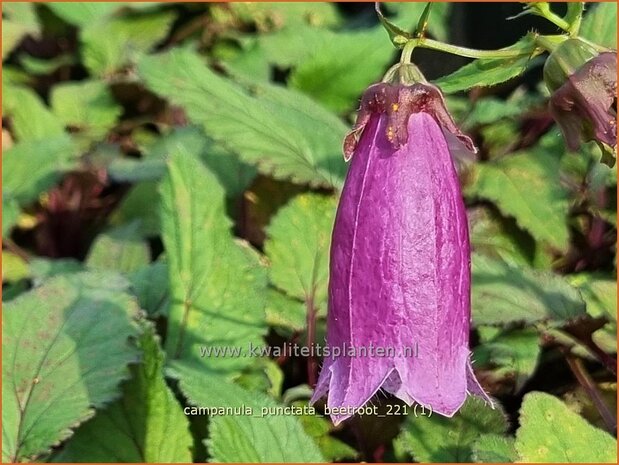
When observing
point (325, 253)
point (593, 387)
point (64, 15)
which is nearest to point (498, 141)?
point (325, 253)

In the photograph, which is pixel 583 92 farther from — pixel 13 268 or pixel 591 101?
pixel 13 268

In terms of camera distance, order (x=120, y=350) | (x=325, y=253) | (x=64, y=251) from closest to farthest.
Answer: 1. (x=120, y=350)
2. (x=325, y=253)
3. (x=64, y=251)

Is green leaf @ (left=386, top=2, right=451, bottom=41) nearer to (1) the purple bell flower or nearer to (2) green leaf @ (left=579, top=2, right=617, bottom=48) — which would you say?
(2) green leaf @ (left=579, top=2, right=617, bottom=48)

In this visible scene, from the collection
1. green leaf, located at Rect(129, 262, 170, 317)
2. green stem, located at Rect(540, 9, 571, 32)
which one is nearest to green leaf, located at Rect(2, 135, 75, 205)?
green leaf, located at Rect(129, 262, 170, 317)

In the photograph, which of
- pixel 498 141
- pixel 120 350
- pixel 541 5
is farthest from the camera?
pixel 498 141

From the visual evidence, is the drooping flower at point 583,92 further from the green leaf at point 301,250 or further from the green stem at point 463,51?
the green leaf at point 301,250

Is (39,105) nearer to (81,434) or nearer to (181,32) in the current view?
(181,32)
